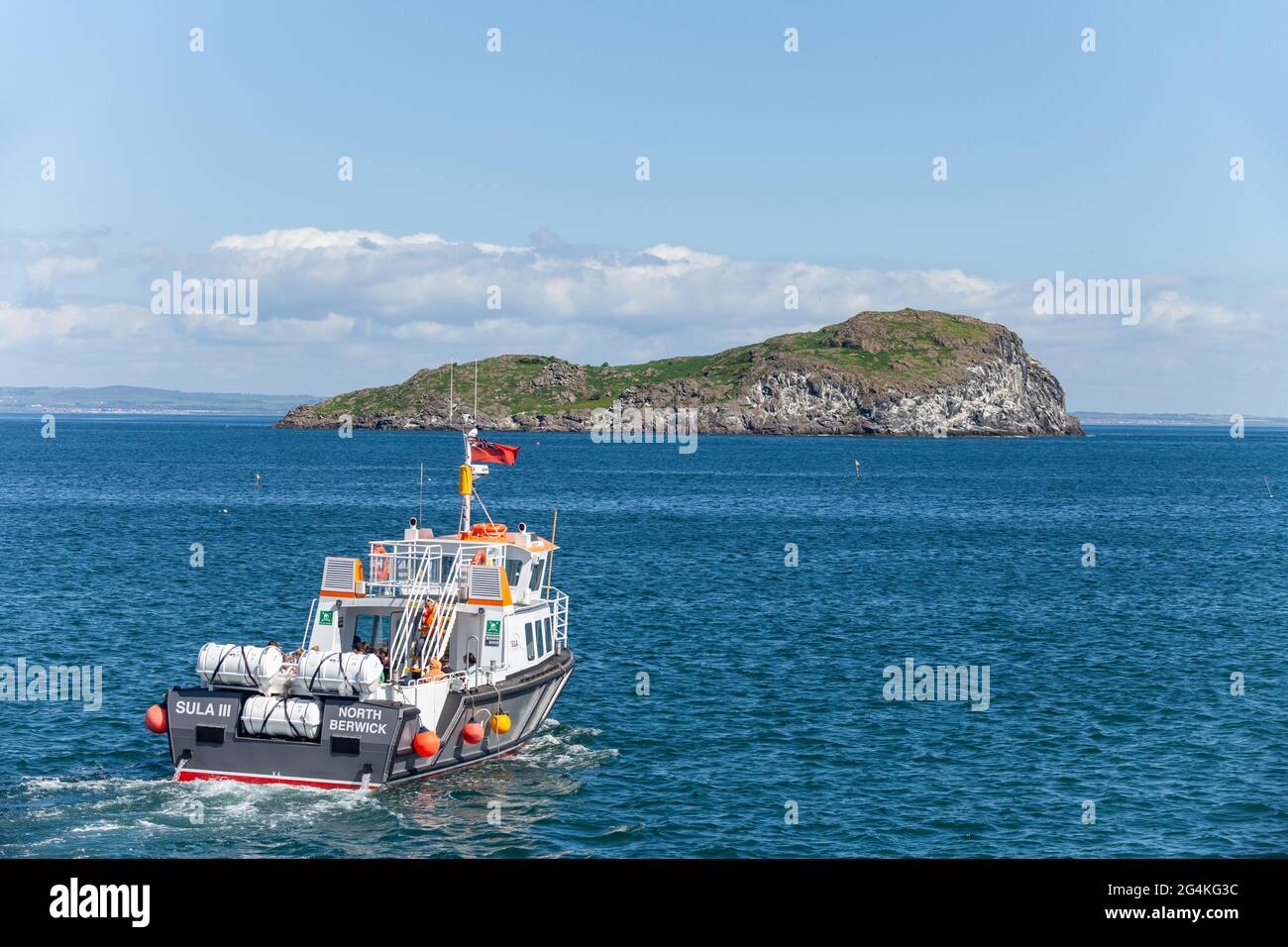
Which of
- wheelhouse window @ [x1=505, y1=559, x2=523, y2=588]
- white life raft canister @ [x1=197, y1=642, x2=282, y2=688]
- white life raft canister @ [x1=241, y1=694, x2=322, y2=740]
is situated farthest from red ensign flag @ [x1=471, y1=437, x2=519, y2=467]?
white life raft canister @ [x1=241, y1=694, x2=322, y2=740]

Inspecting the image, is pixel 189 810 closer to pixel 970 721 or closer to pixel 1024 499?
pixel 970 721

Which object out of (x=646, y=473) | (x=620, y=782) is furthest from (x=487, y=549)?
(x=646, y=473)

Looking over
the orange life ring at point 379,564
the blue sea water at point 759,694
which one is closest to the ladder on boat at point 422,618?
the orange life ring at point 379,564

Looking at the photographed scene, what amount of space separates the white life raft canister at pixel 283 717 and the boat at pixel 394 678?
0.02 metres

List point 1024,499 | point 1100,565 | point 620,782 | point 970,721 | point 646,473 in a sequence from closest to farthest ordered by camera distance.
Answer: point 620,782 < point 970,721 < point 1100,565 < point 1024,499 < point 646,473

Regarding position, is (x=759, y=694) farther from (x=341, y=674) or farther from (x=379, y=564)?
(x=341, y=674)

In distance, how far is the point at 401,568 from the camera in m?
33.3

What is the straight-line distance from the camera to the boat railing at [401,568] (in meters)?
32.4

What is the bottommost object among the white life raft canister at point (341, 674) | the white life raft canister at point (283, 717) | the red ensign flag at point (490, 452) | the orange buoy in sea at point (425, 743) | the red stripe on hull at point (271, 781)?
the red stripe on hull at point (271, 781)
